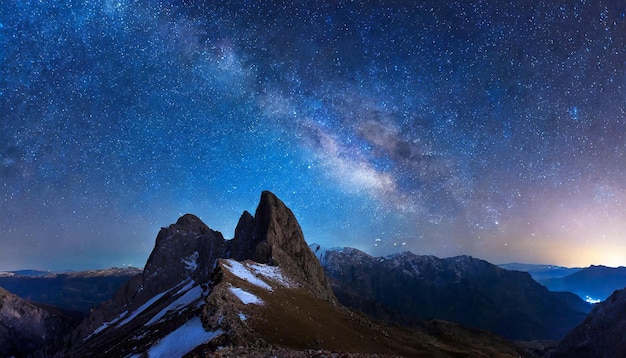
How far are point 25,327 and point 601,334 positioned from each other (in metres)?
211

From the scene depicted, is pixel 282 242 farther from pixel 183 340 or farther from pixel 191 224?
pixel 191 224

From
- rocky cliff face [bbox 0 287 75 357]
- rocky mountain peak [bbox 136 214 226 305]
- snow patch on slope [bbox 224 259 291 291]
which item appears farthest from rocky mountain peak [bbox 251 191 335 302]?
rocky cliff face [bbox 0 287 75 357]

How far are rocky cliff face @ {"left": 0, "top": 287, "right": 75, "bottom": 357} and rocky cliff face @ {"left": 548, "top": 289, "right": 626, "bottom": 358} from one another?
594ft

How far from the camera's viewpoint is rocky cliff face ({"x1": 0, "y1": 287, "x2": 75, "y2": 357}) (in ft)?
504

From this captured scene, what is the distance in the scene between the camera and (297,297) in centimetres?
5247

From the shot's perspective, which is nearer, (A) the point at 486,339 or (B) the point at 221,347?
(B) the point at 221,347

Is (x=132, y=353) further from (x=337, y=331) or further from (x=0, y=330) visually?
(x=0, y=330)

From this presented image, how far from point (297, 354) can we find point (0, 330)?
188 m

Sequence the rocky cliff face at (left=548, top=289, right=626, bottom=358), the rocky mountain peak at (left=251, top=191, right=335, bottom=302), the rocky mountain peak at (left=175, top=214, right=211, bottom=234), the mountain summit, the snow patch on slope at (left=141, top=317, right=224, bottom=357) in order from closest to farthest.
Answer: the snow patch on slope at (left=141, top=317, right=224, bottom=357) → the mountain summit → the rocky cliff face at (left=548, top=289, right=626, bottom=358) → the rocky mountain peak at (left=251, top=191, right=335, bottom=302) → the rocky mountain peak at (left=175, top=214, right=211, bottom=234)

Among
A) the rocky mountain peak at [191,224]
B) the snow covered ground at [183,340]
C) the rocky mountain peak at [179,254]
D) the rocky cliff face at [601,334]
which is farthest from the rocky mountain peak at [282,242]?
the rocky cliff face at [601,334]

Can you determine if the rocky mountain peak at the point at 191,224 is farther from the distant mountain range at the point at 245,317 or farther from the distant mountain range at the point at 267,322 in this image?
the distant mountain range at the point at 267,322

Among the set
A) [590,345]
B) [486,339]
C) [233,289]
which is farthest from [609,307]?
[233,289]

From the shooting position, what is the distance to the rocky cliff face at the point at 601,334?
7894cm

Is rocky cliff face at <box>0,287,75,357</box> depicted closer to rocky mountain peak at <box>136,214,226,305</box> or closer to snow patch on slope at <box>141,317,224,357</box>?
rocky mountain peak at <box>136,214,226,305</box>
